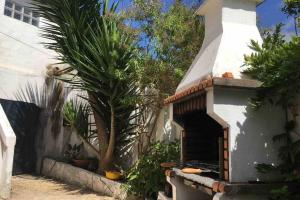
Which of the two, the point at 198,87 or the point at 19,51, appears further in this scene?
the point at 19,51

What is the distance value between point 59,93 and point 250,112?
9192 mm

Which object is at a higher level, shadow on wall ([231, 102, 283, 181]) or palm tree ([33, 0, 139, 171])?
palm tree ([33, 0, 139, 171])

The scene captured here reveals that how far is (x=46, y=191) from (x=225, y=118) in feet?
19.5

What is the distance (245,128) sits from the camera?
4199 millimetres

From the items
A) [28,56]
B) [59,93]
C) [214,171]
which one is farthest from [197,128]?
[28,56]

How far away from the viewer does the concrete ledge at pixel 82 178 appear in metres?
7.59

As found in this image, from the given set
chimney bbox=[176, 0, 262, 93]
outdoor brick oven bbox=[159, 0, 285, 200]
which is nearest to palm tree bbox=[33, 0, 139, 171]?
outdoor brick oven bbox=[159, 0, 285, 200]

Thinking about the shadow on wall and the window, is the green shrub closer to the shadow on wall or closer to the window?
the shadow on wall

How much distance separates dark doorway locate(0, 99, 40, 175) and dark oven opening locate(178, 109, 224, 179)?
24.3 ft

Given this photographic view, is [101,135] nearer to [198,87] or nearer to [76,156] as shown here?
[76,156]

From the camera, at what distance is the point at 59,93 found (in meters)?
12.1

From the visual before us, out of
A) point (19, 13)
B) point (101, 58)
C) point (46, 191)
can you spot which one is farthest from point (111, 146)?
point (19, 13)

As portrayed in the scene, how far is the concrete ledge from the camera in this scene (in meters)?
7.59

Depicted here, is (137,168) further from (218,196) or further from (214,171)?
(218,196)
